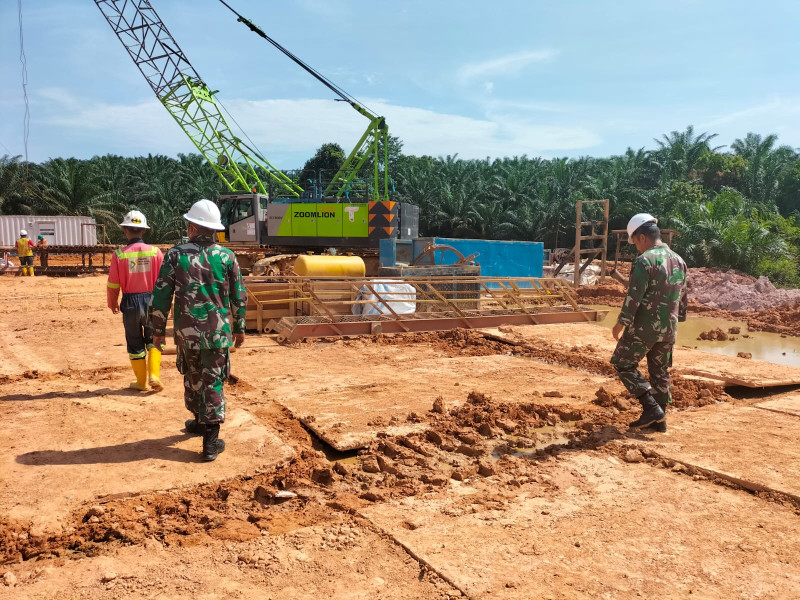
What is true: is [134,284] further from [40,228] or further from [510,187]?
[510,187]

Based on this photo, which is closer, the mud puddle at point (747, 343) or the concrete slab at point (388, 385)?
the concrete slab at point (388, 385)

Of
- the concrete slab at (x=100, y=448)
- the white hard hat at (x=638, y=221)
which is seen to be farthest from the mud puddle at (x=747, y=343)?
the concrete slab at (x=100, y=448)

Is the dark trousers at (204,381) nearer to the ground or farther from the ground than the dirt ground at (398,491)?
farther from the ground

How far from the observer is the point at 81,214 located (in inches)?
1300

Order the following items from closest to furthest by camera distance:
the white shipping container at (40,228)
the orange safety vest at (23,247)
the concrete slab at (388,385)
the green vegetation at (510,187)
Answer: the concrete slab at (388,385), the orange safety vest at (23,247), the white shipping container at (40,228), the green vegetation at (510,187)

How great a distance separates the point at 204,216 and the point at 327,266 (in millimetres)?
6712

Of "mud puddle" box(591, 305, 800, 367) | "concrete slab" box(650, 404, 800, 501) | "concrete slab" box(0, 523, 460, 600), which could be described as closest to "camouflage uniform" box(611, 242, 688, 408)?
"concrete slab" box(650, 404, 800, 501)

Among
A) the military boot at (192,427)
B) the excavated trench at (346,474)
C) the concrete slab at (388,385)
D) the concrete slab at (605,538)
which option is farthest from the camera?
the concrete slab at (388,385)

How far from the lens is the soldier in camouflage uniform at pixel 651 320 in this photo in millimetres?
4973

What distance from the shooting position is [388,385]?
6812mm

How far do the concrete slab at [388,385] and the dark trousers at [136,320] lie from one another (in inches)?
52.7

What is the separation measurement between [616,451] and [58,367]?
264 inches

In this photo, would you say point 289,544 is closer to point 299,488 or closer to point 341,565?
point 341,565

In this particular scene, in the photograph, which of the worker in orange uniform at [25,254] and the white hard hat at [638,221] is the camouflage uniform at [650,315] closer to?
the white hard hat at [638,221]
